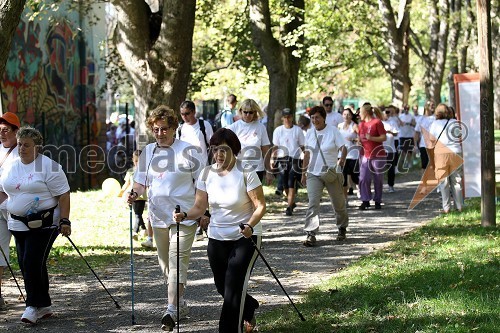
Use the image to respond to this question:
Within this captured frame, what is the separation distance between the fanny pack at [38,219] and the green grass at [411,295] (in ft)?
6.99

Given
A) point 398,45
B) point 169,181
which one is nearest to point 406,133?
point 398,45

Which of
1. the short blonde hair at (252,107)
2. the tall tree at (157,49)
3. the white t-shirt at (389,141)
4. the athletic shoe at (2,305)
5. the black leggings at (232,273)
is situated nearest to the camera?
the black leggings at (232,273)

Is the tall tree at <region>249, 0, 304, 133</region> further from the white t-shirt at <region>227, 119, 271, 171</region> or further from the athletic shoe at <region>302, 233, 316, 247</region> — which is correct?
the athletic shoe at <region>302, 233, 316, 247</region>

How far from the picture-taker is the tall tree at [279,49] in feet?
82.6

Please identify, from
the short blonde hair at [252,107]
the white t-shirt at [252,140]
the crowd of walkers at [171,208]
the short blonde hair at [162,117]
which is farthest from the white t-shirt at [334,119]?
the short blonde hair at [162,117]

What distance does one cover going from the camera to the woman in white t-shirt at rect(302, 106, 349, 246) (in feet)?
45.3

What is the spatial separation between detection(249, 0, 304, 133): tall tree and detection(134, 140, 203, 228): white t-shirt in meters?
16.4

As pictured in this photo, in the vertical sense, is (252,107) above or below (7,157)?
above

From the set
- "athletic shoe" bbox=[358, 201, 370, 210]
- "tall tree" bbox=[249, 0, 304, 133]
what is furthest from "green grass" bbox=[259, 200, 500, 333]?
"tall tree" bbox=[249, 0, 304, 133]

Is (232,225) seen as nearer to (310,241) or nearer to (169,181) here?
(169,181)

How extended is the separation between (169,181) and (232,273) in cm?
155

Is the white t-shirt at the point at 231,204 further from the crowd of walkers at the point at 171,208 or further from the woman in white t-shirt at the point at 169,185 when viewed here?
the woman in white t-shirt at the point at 169,185

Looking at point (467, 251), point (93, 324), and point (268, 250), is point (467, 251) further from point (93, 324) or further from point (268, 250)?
point (93, 324)

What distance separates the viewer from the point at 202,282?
11.1 meters
